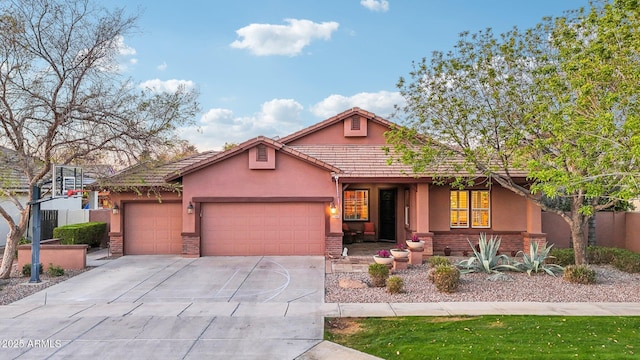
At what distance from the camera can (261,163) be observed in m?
14.8

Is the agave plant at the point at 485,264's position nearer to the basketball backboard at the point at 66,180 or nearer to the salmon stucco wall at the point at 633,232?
the salmon stucco wall at the point at 633,232

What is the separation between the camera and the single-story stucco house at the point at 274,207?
1469cm

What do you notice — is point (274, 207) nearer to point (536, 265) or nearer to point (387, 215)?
point (387, 215)

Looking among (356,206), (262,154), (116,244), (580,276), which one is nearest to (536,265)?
(580,276)

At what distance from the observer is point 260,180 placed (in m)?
14.9

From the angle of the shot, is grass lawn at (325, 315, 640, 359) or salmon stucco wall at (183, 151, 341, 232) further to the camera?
salmon stucco wall at (183, 151, 341, 232)

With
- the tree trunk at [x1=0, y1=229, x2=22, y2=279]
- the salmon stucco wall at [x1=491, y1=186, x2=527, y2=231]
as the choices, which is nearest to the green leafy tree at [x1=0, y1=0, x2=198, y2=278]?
the tree trunk at [x1=0, y1=229, x2=22, y2=279]

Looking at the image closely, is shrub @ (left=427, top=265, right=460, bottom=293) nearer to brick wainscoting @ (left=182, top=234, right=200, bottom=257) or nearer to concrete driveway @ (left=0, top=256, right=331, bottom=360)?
concrete driveway @ (left=0, top=256, right=331, bottom=360)

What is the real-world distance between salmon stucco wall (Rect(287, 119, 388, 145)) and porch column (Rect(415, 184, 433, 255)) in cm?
391

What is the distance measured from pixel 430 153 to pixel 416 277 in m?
3.83

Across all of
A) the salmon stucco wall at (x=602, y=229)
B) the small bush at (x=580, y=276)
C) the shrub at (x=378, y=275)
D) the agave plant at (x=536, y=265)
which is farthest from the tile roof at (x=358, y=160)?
the salmon stucco wall at (x=602, y=229)

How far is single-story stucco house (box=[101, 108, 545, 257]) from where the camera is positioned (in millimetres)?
14688

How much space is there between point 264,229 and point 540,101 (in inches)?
401

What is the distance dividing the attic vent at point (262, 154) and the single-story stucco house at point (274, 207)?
4 centimetres
